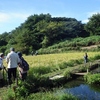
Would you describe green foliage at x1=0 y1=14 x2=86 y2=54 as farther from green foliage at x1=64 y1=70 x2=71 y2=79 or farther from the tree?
green foliage at x1=64 y1=70 x2=71 y2=79

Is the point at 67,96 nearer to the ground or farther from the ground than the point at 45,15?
nearer to the ground

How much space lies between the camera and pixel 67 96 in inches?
374

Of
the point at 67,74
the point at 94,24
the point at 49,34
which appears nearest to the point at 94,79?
the point at 67,74

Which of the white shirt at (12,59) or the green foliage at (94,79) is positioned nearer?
the white shirt at (12,59)

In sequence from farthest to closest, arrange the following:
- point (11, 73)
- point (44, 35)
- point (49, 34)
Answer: point (44, 35), point (49, 34), point (11, 73)

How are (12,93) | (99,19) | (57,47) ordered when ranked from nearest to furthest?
(12,93) < (57,47) < (99,19)

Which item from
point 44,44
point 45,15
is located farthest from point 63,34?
point 45,15

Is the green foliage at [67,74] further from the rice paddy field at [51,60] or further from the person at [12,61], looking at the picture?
the rice paddy field at [51,60]

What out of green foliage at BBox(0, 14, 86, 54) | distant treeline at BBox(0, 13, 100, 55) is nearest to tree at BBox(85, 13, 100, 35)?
distant treeline at BBox(0, 13, 100, 55)

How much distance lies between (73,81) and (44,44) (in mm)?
56240

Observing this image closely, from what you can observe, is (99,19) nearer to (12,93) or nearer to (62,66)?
(62,66)

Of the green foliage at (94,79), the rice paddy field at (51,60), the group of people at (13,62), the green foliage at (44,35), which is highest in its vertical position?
the green foliage at (44,35)

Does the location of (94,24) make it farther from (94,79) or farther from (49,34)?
(94,79)

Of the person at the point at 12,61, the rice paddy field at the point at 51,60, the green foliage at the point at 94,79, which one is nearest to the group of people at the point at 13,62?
the person at the point at 12,61
